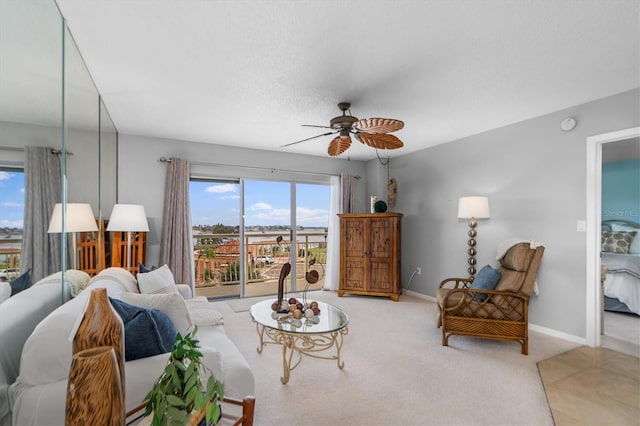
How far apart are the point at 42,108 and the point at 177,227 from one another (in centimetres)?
307

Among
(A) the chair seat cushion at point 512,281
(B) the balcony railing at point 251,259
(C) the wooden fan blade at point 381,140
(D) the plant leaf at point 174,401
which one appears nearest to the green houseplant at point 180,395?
(D) the plant leaf at point 174,401

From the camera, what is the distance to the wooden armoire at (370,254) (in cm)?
489

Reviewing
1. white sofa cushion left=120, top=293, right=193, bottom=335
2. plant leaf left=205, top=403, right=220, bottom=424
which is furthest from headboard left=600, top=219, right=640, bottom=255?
plant leaf left=205, top=403, right=220, bottom=424

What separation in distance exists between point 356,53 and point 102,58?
1871 millimetres

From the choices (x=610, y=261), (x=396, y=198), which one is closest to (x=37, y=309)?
(x=396, y=198)

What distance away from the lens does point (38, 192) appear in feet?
4.37

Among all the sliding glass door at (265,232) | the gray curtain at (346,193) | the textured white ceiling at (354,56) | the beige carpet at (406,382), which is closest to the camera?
the textured white ceiling at (354,56)

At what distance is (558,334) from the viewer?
3.37 metres

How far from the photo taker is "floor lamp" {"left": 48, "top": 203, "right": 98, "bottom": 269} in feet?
5.10

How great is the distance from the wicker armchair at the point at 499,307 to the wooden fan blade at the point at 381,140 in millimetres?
1555

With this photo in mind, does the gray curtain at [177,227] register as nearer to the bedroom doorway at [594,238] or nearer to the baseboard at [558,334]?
the baseboard at [558,334]

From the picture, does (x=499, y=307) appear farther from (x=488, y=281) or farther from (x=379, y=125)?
(x=379, y=125)

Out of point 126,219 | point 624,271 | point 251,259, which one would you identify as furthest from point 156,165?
point 624,271

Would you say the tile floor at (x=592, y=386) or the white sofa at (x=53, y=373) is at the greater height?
the white sofa at (x=53, y=373)
